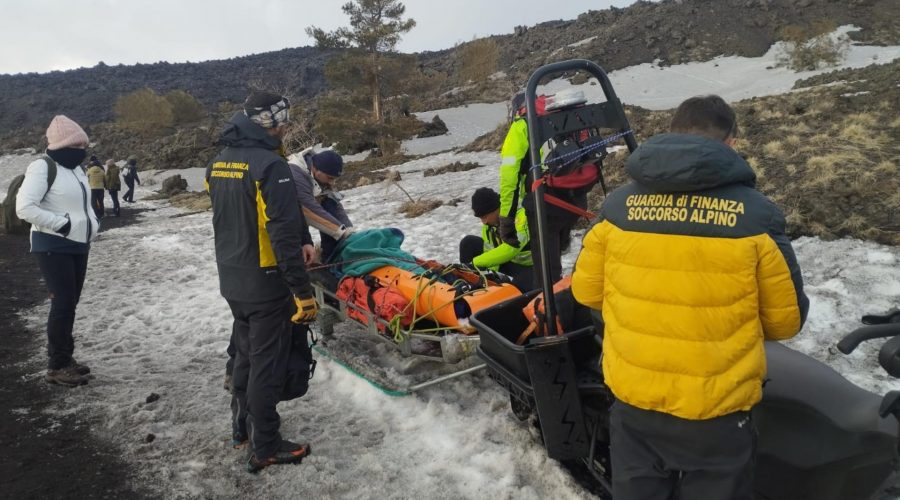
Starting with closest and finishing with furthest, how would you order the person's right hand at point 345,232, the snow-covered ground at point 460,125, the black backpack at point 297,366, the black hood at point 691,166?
the black hood at point 691,166, the black backpack at point 297,366, the person's right hand at point 345,232, the snow-covered ground at point 460,125

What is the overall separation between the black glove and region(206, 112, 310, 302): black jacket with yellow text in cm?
149

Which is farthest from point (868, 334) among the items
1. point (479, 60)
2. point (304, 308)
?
point (479, 60)

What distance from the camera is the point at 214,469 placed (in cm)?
336

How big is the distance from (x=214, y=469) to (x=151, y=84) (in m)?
72.1

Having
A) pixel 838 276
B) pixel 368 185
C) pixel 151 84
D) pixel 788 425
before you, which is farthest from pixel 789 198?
pixel 151 84

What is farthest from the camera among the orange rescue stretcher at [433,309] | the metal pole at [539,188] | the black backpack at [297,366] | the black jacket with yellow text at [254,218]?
the orange rescue stretcher at [433,309]

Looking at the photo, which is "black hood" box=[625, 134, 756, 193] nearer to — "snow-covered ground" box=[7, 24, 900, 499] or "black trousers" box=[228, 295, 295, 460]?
"snow-covered ground" box=[7, 24, 900, 499]

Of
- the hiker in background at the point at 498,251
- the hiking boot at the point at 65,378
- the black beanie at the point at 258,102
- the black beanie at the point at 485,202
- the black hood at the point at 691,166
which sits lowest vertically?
the hiking boot at the point at 65,378

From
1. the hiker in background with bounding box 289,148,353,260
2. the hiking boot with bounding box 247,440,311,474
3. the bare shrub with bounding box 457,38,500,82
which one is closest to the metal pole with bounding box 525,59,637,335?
the hiking boot with bounding box 247,440,311,474

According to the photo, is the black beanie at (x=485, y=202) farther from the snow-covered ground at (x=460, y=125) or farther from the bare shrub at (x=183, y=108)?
the bare shrub at (x=183, y=108)

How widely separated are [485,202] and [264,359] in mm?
2163

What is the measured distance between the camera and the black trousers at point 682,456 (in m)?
1.78

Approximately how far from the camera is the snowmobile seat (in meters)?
1.93

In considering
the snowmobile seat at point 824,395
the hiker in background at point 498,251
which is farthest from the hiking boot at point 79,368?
the snowmobile seat at point 824,395
